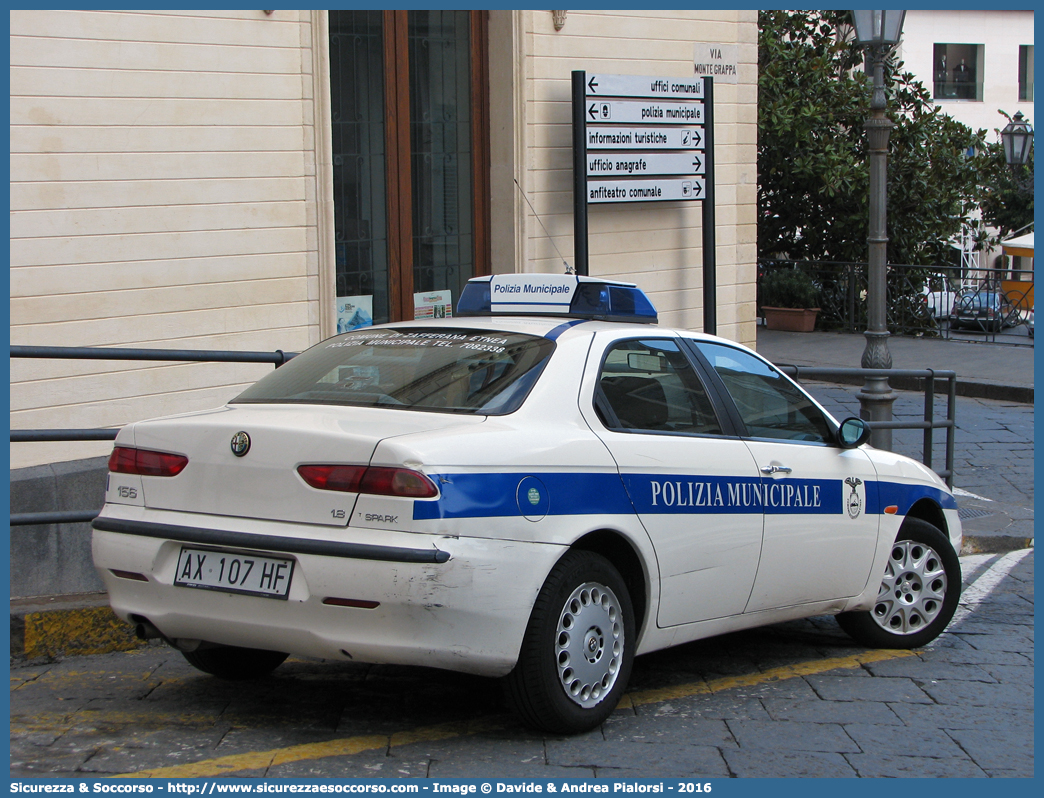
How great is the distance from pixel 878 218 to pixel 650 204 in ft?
6.40

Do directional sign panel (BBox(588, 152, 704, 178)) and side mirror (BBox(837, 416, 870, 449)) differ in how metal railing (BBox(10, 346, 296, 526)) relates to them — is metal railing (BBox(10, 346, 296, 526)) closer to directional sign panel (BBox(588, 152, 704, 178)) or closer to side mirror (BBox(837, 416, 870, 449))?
side mirror (BBox(837, 416, 870, 449))

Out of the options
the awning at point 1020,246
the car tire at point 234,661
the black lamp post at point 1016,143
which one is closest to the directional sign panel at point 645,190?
the car tire at point 234,661

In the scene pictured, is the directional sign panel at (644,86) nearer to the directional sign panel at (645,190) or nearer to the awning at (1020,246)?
the directional sign panel at (645,190)

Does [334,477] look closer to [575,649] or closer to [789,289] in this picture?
[575,649]

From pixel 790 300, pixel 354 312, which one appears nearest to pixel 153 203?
pixel 354 312

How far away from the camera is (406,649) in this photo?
3.97m

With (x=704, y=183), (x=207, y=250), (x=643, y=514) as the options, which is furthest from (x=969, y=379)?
(x=643, y=514)

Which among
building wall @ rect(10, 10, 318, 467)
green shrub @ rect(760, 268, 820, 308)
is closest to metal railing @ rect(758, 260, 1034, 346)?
green shrub @ rect(760, 268, 820, 308)

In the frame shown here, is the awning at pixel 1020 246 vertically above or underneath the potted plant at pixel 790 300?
above

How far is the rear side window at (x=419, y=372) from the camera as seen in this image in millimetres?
4449

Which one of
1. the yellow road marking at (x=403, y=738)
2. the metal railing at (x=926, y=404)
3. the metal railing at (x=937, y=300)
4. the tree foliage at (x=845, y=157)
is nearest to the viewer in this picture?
the yellow road marking at (x=403, y=738)

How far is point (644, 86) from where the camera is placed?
1034 cm

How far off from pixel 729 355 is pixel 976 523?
13.7ft

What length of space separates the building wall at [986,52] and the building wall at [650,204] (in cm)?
3421
